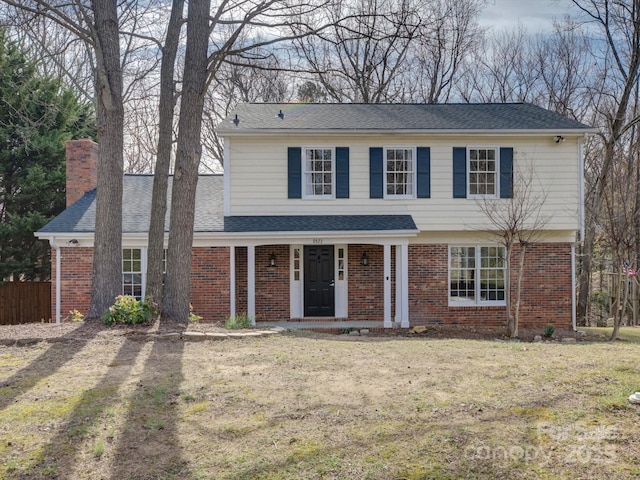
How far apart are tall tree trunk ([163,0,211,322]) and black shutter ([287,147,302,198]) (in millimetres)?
3615

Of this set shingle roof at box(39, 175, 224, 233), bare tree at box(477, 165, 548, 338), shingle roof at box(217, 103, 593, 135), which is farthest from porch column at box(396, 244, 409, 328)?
shingle roof at box(39, 175, 224, 233)

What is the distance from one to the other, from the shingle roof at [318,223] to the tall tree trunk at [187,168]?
2.69 m

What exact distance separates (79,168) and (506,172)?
11.9m

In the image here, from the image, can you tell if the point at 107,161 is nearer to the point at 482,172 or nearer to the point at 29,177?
the point at 482,172

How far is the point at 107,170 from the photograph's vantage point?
10.6 m

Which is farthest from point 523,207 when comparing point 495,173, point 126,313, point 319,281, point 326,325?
point 126,313

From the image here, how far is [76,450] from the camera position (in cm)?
441

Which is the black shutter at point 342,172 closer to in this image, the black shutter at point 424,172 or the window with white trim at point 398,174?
the window with white trim at point 398,174

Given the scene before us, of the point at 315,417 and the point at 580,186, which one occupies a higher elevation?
the point at 580,186

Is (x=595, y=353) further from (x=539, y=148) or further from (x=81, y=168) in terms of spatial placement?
(x=81, y=168)

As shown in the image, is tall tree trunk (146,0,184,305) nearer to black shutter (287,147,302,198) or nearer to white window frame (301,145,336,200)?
black shutter (287,147,302,198)

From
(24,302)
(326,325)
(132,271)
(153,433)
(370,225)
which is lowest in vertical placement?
(326,325)

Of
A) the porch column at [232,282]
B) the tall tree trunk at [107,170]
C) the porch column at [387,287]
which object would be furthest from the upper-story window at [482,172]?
the tall tree trunk at [107,170]

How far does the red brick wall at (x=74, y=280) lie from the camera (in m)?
13.6
